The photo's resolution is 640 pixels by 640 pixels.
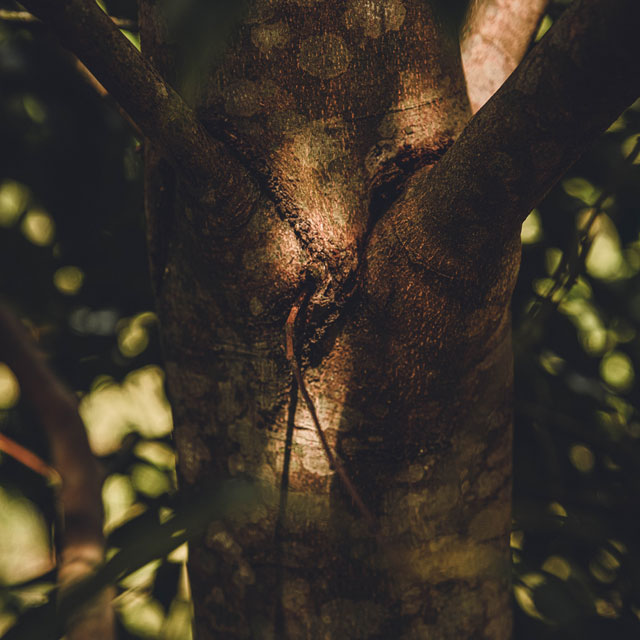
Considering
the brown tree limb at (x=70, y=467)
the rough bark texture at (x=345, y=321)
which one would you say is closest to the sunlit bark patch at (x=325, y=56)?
the rough bark texture at (x=345, y=321)

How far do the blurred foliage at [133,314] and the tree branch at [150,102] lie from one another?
65cm

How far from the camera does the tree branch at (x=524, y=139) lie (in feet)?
1.08

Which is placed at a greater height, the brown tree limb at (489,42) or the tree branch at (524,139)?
the brown tree limb at (489,42)

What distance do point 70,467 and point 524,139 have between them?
13.9 inches

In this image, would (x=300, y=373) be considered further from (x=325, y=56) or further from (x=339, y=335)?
(x=325, y=56)

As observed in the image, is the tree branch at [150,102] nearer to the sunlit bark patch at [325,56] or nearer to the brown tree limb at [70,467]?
the sunlit bark patch at [325,56]

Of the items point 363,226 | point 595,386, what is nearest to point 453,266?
point 363,226

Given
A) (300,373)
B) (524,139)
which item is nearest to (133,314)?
(300,373)

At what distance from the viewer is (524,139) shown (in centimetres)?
39

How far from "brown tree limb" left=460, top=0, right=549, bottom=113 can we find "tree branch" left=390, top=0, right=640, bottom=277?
18 centimetres

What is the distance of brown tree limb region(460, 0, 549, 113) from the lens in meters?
0.58

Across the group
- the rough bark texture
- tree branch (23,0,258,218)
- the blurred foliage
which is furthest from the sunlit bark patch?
the blurred foliage

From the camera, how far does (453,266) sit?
463 millimetres

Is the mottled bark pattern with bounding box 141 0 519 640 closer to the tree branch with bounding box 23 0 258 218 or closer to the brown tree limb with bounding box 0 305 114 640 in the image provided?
the tree branch with bounding box 23 0 258 218
